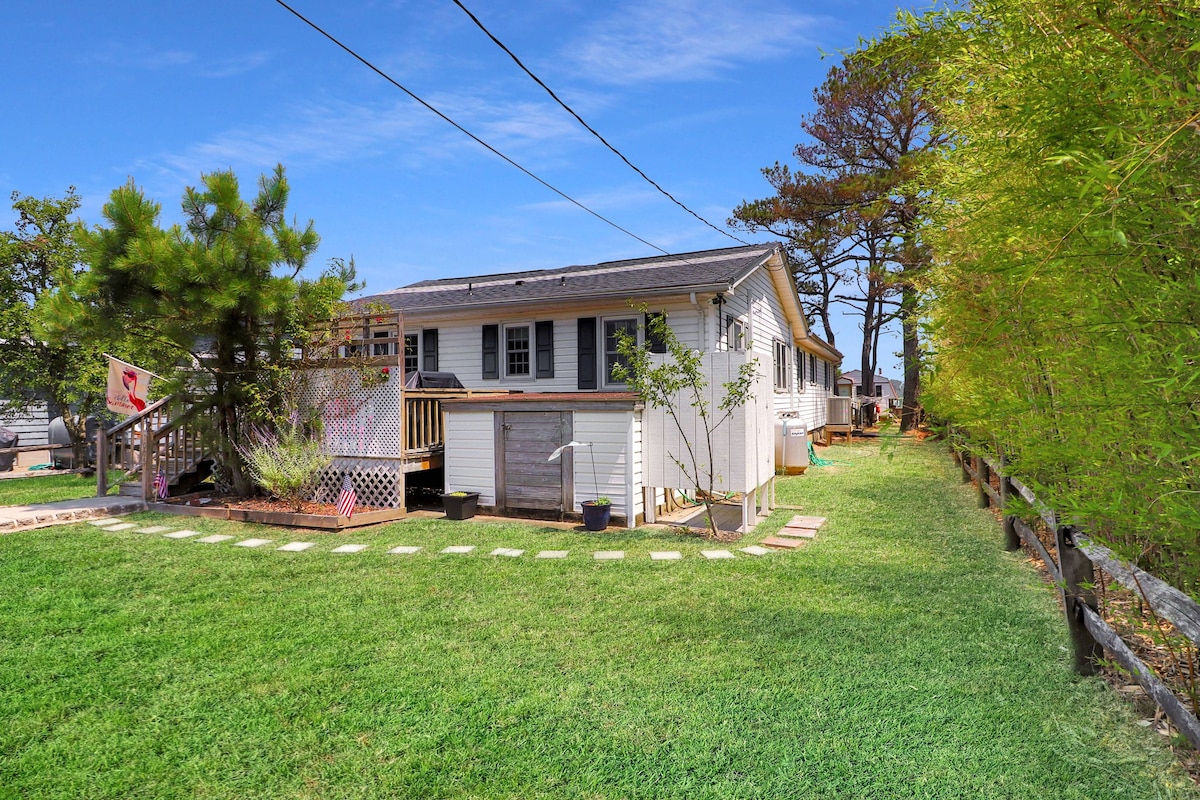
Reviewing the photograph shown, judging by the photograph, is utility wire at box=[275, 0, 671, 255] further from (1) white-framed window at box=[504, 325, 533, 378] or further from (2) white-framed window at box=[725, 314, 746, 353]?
(2) white-framed window at box=[725, 314, 746, 353]

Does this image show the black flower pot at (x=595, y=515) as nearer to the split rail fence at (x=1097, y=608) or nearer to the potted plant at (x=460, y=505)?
the potted plant at (x=460, y=505)

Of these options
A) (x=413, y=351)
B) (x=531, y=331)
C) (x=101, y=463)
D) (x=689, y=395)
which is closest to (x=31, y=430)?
(x=101, y=463)

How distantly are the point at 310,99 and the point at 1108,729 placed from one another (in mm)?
10529

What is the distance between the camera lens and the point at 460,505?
8414 millimetres

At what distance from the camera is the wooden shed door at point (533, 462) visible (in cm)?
818

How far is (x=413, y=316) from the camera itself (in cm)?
1370

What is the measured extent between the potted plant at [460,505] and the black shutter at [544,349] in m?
4.40

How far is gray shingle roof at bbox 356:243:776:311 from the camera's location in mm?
11383

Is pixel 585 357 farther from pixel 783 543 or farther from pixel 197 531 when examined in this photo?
pixel 197 531

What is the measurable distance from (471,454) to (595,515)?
2236 millimetres

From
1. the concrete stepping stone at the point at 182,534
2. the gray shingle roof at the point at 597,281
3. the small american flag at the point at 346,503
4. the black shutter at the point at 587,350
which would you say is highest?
the gray shingle roof at the point at 597,281

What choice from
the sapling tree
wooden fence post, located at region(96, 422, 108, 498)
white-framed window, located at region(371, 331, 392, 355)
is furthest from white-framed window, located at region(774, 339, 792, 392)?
wooden fence post, located at region(96, 422, 108, 498)

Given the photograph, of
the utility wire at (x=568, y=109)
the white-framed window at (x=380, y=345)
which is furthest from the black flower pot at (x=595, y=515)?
the utility wire at (x=568, y=109)

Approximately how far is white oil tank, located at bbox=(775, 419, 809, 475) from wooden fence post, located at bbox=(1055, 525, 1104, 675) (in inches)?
365
